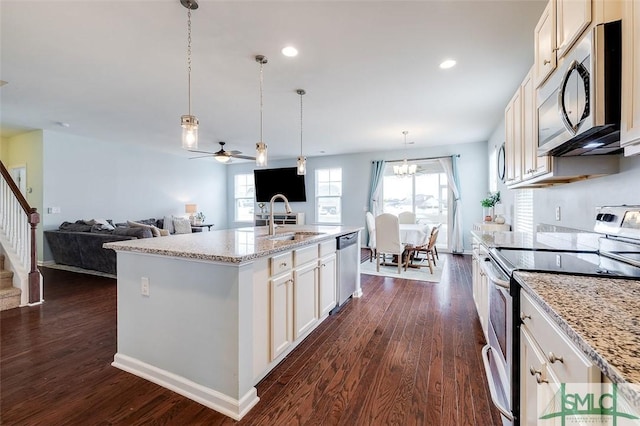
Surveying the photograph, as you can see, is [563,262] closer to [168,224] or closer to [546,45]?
[546,45]

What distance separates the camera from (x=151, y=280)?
6.25ft

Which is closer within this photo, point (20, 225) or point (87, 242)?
point (20, 225)

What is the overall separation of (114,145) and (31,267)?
13.1ft

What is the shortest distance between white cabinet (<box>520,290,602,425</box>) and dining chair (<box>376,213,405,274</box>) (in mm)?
3590

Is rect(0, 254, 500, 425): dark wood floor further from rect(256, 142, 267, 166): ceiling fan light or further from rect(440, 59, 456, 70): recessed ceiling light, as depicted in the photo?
rect(440, 59, 456, 70): recessed ceiling light

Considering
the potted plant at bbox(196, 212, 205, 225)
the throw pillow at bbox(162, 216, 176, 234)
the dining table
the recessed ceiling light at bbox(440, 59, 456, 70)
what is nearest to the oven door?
the recessed ceiling light at bbox(440, 59, 456, 70)

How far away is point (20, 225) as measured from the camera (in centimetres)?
344

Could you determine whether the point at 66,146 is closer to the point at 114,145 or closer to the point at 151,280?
the point at 114,145

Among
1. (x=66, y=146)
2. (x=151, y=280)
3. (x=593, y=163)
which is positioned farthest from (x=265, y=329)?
(x=66, y=146)

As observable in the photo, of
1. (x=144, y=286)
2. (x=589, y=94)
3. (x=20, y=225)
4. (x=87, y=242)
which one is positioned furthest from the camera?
(x=87, y=242)

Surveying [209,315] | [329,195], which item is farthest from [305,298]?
[329,195]

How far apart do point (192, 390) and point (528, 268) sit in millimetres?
2056

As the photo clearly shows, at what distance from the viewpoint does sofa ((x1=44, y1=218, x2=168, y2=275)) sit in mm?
4445

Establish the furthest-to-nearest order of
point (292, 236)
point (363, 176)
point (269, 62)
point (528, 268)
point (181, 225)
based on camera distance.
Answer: point (363, 176)
point (181, 225)
point (292, 236)
point (269, 62)
point (528, 268)
